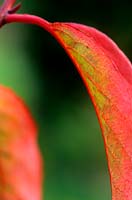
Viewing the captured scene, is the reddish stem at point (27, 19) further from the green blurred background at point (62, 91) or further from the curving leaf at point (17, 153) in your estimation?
the green blurred background at point (62, 91)

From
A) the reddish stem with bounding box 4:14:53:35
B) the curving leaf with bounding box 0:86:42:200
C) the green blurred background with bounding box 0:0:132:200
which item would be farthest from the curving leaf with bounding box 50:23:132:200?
the green blurred background with bounding box 0:0:132:200

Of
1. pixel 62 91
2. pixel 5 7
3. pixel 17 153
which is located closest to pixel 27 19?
pixel 5 7

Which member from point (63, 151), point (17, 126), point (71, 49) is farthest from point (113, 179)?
point (63, 151)

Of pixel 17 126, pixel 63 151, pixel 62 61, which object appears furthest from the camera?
pixel 62 61

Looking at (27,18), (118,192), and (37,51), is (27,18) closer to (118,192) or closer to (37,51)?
(118,192)

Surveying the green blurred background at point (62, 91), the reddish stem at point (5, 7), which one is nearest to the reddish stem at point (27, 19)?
the reddish stem at point (5, 7)

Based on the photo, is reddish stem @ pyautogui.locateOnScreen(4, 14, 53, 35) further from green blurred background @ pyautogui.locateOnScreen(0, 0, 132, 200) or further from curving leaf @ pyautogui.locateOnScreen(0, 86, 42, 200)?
green blurred background @ pyautogui.locateOnScreen(0, 0, 132, 200)
